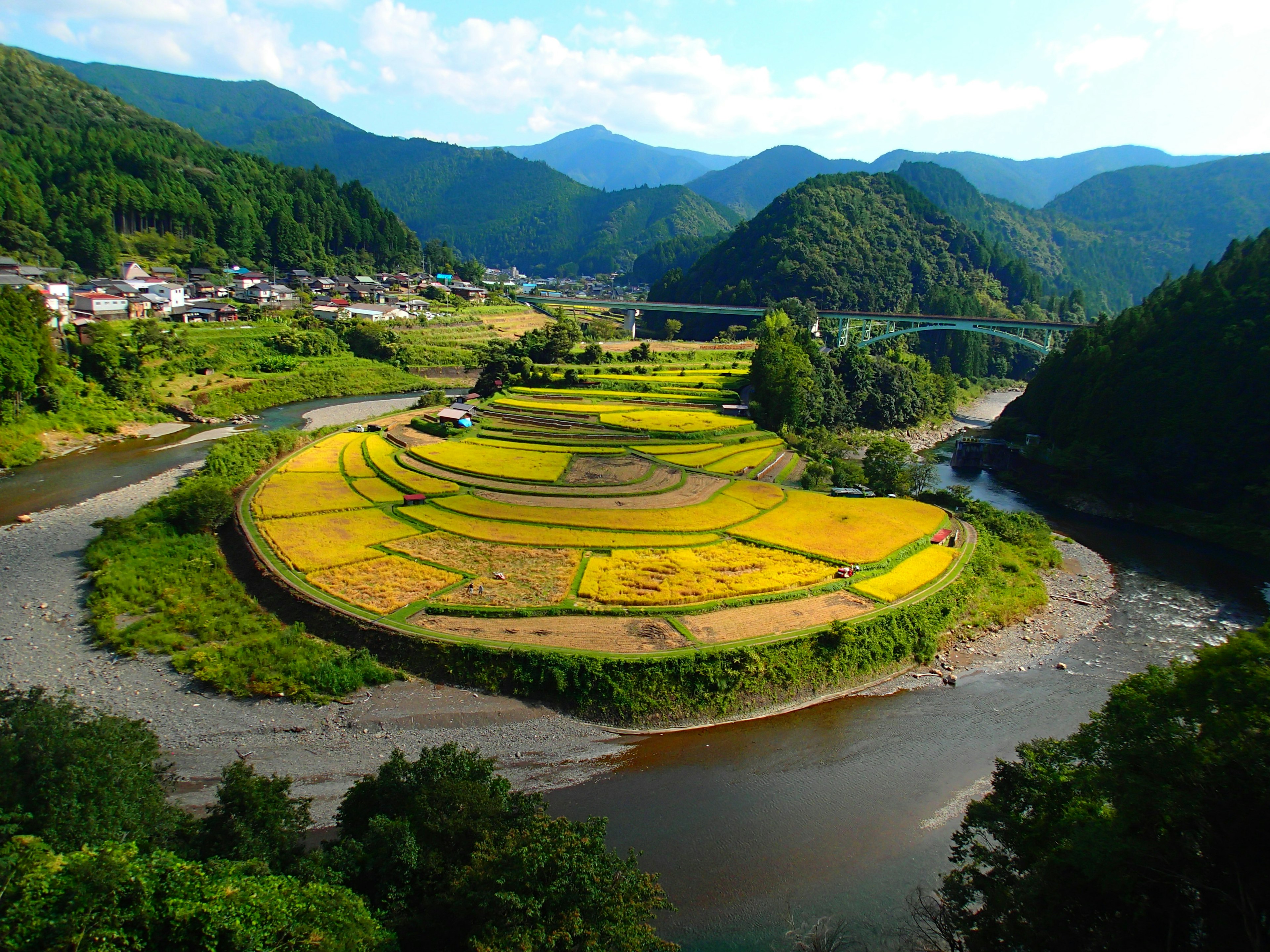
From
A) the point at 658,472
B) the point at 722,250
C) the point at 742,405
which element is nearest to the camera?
the point at 658,472

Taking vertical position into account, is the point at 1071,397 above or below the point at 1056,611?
above

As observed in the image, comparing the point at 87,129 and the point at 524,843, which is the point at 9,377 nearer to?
the point at 524,843

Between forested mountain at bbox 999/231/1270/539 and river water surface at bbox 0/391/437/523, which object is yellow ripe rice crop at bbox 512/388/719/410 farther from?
forested mountain at bbox 999/231/1270/539

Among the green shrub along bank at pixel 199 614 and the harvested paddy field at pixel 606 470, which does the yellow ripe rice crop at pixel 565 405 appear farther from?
the green shrub along bank at pixel 199 614

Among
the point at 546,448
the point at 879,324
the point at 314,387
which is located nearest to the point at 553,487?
the point at 546,448

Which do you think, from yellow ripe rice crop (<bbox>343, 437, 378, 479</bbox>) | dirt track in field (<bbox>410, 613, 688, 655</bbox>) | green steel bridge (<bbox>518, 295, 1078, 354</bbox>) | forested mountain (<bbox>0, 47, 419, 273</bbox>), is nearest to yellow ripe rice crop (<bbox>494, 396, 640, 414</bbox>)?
yellow ripe rice crop (<bbox>343, 437, 378, 479</bbox>)

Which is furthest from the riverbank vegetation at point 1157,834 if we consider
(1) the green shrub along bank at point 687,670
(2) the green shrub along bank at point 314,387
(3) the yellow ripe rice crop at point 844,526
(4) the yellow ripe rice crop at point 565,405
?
(2) the green shrub along bank at point 314,387

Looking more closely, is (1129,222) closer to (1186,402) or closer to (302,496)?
(1186,402)

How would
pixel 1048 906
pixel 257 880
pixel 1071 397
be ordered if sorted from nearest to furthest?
pixel 257 880
pixel 1048 906
pixel 1071 397

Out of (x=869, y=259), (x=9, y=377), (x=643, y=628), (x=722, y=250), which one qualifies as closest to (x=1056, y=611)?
(x=643, y=628)
